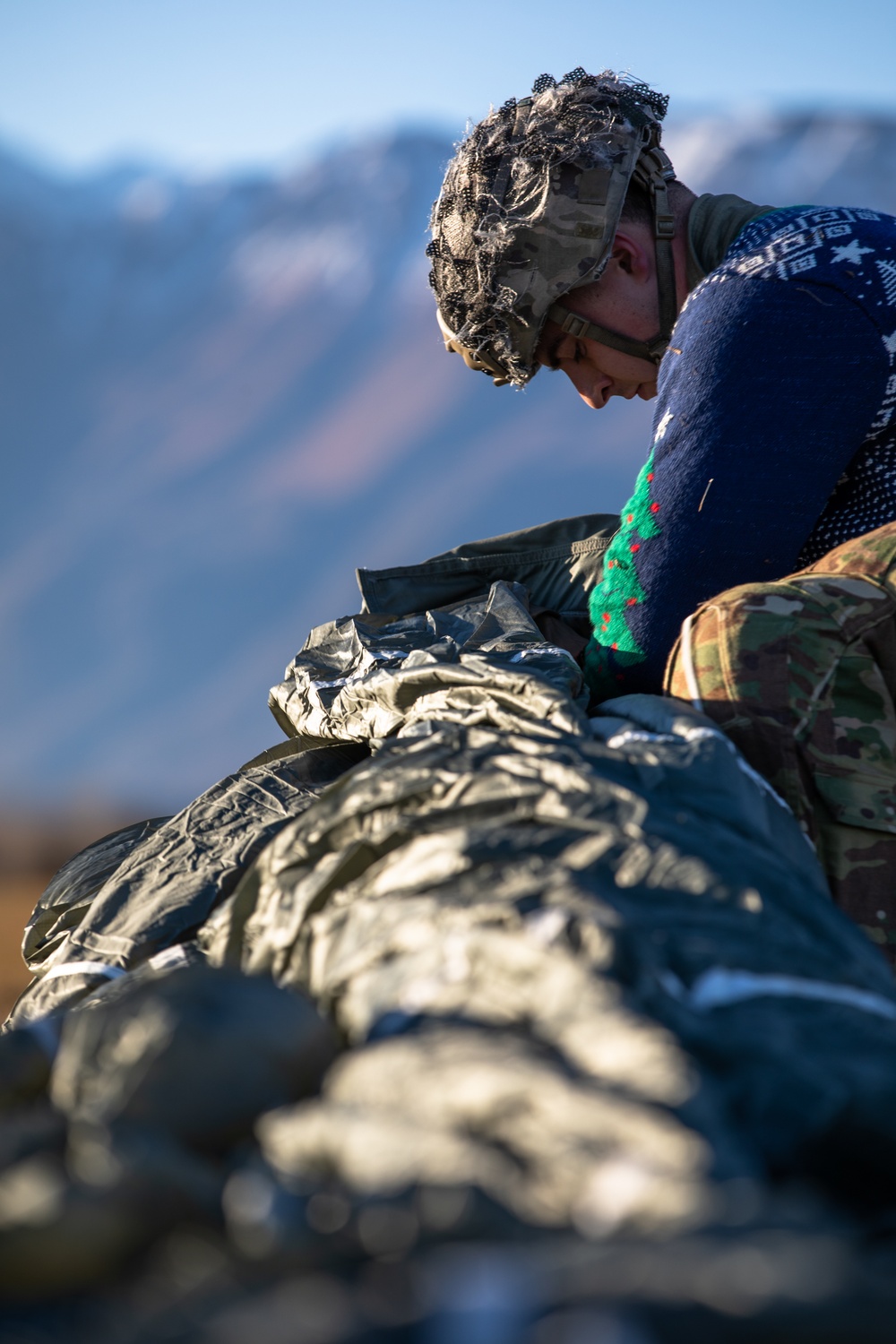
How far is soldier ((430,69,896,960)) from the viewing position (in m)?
1.42

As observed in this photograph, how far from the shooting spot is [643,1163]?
64 centimetres

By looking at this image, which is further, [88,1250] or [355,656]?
[355,656]

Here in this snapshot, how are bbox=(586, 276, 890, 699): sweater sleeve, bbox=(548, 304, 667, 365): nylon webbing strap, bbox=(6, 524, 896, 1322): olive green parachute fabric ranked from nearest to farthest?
bbox=(6, 524, 896, 1322): olive green parachute fabric, bbox=(586, 276, 890, 699): sweater sleeve, bbox=(548, 304, 667, 365): nylon webbing strap

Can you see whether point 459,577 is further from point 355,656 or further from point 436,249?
point 436,249

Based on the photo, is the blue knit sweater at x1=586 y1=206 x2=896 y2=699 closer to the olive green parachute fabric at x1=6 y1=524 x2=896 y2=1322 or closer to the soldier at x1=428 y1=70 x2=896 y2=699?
the soldier at x1=428 y1=70 x2=896 y2=699

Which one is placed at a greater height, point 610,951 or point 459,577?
point 459,577

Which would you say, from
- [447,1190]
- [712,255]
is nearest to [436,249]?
[712,255]

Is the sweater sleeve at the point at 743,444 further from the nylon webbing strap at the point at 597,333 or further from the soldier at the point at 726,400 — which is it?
the nylon webbing strap at the point at 597,333

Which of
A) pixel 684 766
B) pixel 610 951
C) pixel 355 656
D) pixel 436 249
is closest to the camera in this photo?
pixel 610 951

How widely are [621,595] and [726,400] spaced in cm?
30

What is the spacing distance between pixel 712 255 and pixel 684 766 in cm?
122

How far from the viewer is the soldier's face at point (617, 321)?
2.17 metres

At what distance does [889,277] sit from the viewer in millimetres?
1685

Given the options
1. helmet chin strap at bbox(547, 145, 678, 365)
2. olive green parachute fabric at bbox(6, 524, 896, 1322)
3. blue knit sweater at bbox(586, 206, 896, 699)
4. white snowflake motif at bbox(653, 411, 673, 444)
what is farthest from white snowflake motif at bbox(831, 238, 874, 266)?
olive green parachute fabric at bbox(6, 524, 896, 1322)
